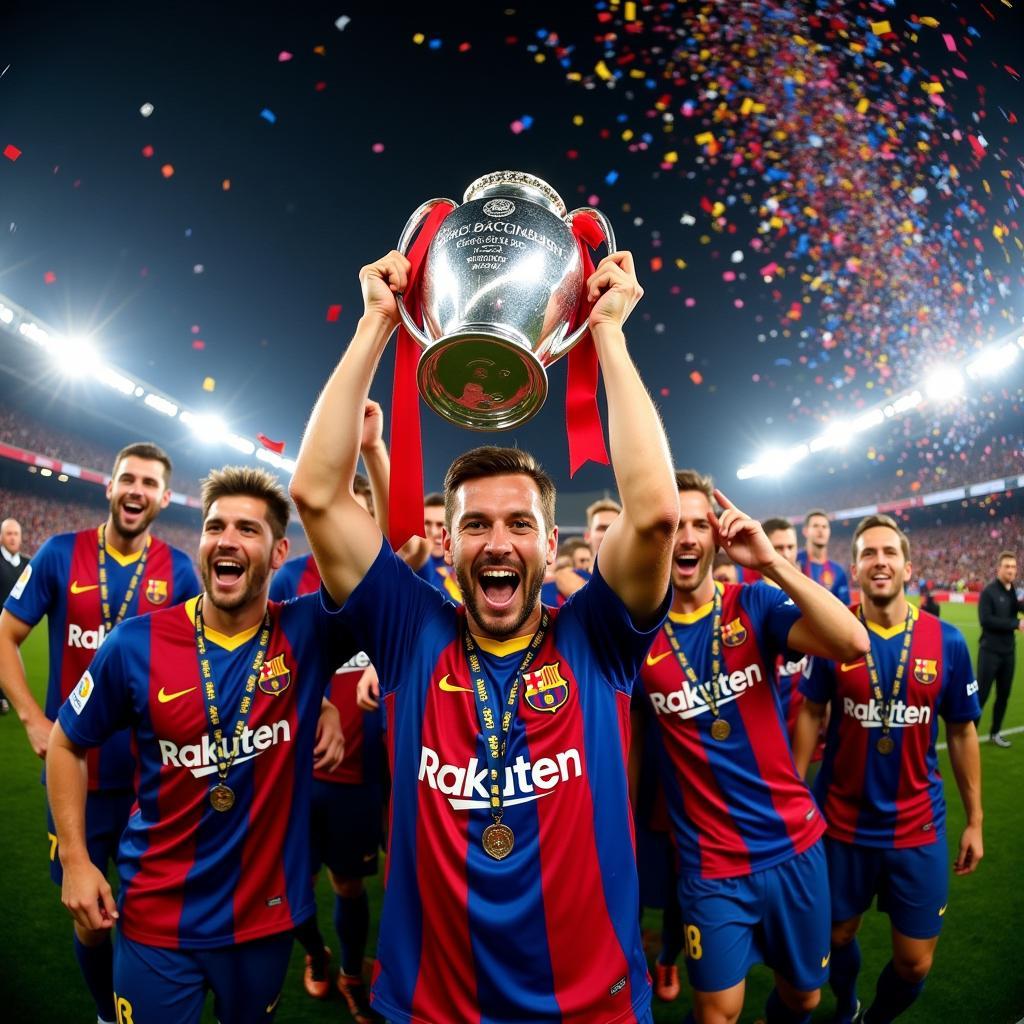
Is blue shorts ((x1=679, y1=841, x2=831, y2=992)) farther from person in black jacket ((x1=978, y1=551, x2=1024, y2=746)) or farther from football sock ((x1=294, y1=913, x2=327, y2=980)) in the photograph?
person in black jacket ((x1=978, y1=551, x2=1024, y2=746))

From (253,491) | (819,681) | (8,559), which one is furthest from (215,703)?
(8,559)

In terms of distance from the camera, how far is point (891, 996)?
2607 millimetres

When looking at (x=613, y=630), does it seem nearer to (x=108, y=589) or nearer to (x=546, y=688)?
(x=546, y=688)

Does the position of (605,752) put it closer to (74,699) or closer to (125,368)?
(74,699)

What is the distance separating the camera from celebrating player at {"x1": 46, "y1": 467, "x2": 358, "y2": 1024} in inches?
72.9

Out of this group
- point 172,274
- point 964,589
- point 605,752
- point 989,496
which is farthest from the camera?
point 989,496

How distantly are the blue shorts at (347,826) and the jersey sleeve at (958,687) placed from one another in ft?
8.83

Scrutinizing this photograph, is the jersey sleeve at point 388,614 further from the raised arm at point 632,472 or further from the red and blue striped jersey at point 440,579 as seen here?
the red and blue striped jersey at point 440,579

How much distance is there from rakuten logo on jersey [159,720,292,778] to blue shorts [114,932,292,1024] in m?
0.50

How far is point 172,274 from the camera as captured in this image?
2011 cm

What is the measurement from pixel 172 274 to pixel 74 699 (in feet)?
71.6

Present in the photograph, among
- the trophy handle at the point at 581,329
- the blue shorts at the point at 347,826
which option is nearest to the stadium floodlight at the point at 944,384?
the blue shorts at the point at 347,826

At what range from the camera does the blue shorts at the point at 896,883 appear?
2.63 metres

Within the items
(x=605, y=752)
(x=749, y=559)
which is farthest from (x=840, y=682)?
(x=605, y=752)
